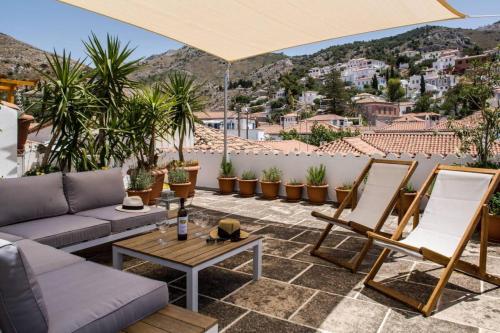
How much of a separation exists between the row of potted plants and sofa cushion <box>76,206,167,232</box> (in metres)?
3.66

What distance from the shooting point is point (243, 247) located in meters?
3.25

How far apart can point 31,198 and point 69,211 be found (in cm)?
46

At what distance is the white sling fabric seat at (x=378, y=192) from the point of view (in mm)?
3975

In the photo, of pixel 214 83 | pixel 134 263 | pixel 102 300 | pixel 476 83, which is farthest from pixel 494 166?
pixel 214 83

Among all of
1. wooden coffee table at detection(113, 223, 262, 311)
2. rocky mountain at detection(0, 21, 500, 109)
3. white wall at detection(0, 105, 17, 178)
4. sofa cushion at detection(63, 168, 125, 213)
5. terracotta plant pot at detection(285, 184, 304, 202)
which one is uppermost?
rocky mountain at detection(0, 21, 500, 109)

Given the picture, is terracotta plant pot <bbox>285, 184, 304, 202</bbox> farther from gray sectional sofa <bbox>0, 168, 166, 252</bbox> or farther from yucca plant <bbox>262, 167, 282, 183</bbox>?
gray sectional sofa <bbox>0, 168, 166, 252</bbox>

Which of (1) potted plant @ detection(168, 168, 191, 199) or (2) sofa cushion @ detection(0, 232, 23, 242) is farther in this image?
(1) potted plant @ detection(168, 168, 191, 199)

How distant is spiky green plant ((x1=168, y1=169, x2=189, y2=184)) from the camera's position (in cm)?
758

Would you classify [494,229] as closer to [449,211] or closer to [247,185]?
[449,211]

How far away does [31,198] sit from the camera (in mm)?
3695

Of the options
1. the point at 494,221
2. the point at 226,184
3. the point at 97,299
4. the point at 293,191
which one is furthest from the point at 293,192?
the point at 97,299

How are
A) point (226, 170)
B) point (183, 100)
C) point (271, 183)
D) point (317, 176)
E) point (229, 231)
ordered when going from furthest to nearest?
point (226, 170)
point (183, 100)
point (271, 183)
point (317, 176)
point (229, 231)

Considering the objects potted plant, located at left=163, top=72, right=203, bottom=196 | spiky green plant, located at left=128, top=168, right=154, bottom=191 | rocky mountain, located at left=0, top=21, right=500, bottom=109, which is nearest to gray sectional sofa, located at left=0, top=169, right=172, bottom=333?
spiky green plant, located at left=128, top=168, right=154, bottom=191

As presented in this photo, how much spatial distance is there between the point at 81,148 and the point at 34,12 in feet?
133
